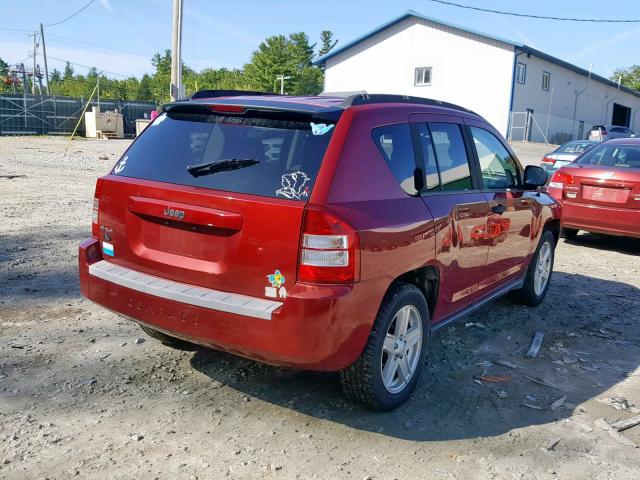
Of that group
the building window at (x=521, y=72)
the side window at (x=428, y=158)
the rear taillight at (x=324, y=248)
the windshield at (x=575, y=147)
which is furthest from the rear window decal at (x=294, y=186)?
the building window at (x=521, y=72)

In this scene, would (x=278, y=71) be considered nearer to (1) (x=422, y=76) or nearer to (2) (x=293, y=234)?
(1) (x=422, y=76)

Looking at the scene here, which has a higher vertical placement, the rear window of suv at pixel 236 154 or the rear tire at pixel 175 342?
the rear window of suv at pixel 236 154

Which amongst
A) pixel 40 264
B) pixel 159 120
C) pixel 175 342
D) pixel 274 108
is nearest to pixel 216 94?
pixel 159 120

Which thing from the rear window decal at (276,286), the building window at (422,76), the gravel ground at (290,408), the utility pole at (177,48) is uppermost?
the building window at (422,76)

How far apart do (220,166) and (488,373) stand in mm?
2416

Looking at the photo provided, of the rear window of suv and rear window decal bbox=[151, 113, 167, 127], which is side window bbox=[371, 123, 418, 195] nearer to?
the rear window of suv

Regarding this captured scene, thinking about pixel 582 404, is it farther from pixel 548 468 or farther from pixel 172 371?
pixel 172 371

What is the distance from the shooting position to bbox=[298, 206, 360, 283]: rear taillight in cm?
305

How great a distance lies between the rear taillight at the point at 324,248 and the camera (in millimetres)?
3055

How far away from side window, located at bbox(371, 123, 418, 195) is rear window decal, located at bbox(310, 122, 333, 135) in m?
0.31

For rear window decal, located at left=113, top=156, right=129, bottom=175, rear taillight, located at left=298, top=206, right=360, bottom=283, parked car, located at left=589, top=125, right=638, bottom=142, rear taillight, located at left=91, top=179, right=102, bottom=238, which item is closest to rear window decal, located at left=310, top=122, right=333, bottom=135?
rear taillight, located at left=298, top=206, right=360, bottom=283

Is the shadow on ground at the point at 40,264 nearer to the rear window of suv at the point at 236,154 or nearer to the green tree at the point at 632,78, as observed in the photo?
the rear window of suv at the point at 236,154

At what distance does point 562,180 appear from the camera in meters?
8.80

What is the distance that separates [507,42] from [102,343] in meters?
35.0
